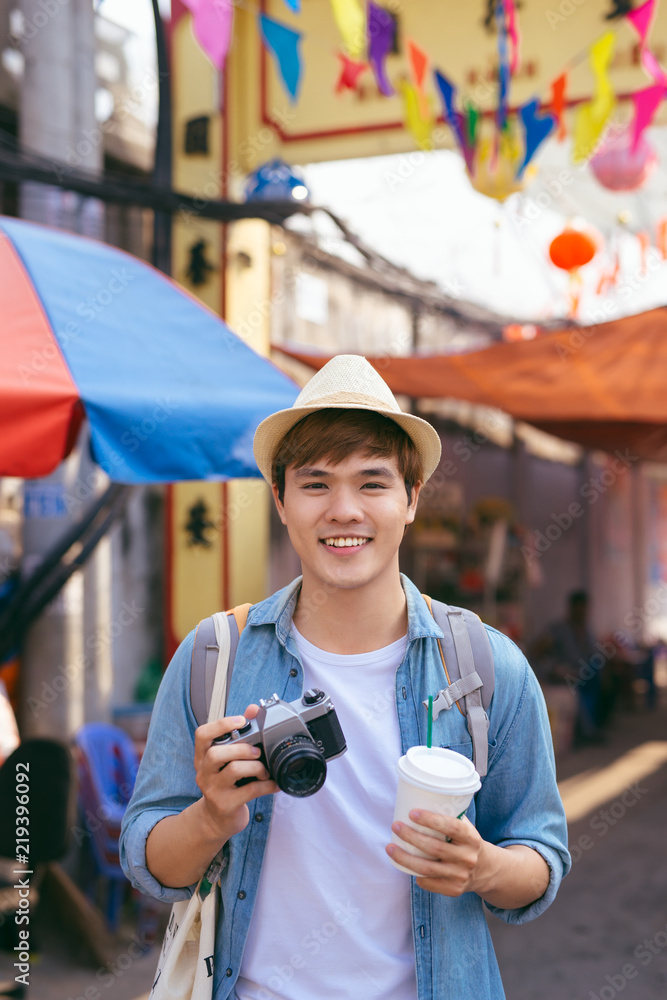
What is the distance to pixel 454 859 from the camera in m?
1.29

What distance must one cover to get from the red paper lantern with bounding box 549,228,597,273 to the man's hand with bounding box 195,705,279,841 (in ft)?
16.7

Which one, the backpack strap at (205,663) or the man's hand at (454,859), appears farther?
the backpack strap at (205,663)

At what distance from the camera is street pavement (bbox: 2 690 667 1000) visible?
3859 mm

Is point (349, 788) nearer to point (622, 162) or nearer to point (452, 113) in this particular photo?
point (452, 113)

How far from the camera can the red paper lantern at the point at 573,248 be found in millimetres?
5668

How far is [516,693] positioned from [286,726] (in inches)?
18.3

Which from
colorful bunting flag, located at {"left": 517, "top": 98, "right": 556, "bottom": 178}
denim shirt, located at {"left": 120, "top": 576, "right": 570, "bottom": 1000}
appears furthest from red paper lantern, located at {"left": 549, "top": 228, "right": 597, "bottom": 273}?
denim shirt, located at {"left": 120, "top": 576, "right": 570, "bottom": 1000}

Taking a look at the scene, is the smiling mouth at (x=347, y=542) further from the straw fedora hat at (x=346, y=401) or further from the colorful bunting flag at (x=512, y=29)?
the colorful bunting flag at (x=512, y=29)

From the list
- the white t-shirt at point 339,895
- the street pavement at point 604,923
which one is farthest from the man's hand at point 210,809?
the street pavement at point 604,923

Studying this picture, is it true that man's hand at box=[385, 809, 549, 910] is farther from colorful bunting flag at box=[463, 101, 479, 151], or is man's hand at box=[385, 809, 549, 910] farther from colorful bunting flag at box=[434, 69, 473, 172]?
colorful bunting flag at box=[463, 101, 479, 151]

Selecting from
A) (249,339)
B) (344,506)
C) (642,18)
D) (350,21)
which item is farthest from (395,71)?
(344,506)

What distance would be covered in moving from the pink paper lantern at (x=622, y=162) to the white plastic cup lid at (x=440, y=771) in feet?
16.0

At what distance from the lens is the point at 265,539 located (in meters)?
6.41

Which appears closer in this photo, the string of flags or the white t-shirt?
the white t-shirt
